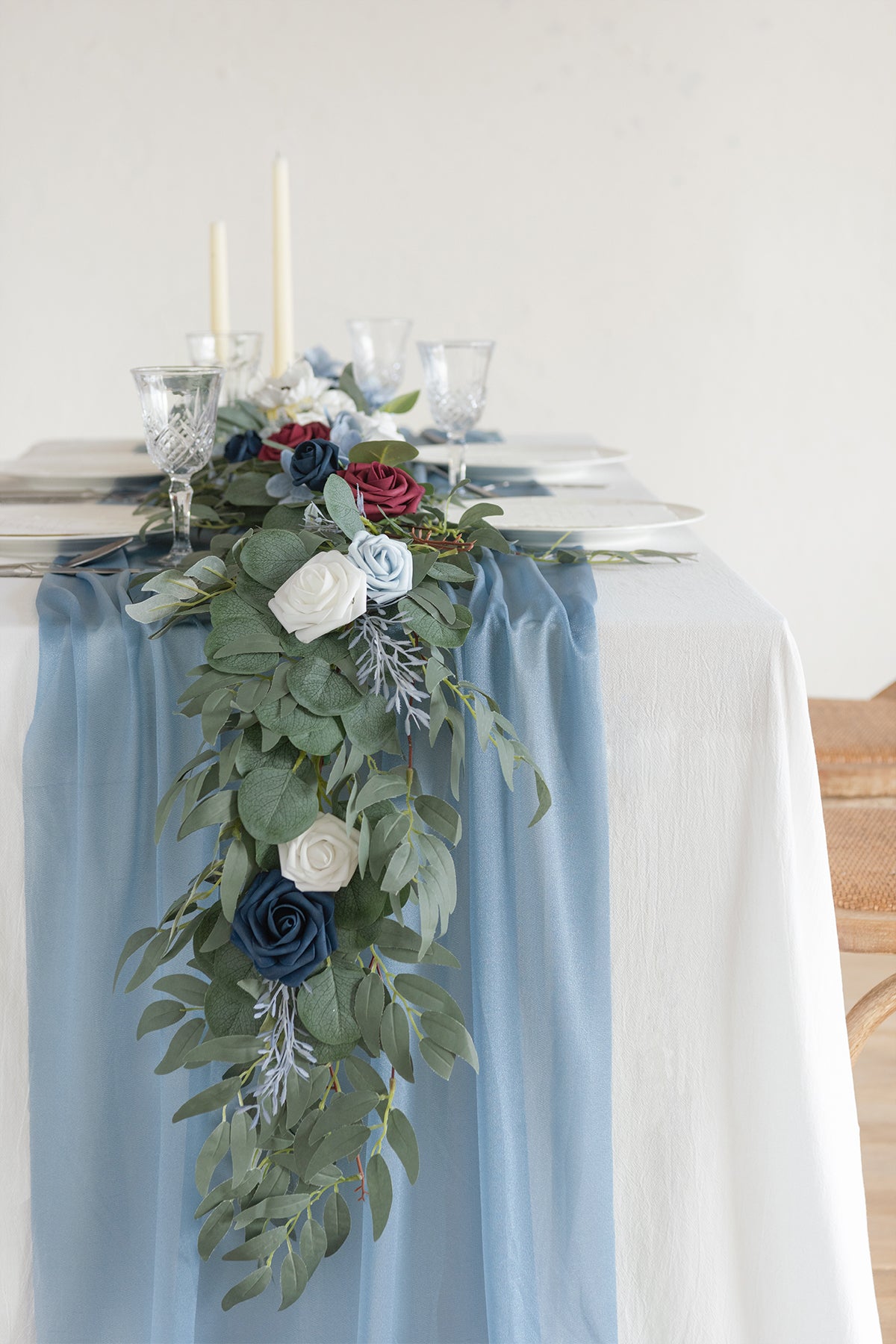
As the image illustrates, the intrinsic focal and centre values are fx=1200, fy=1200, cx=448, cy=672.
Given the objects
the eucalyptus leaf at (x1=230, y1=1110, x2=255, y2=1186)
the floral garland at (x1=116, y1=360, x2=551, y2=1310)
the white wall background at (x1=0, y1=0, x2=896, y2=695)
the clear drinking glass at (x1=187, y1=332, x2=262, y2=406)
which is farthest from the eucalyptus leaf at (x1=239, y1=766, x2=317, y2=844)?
the white wall background at (x1=0, y1=0, x2=896, y2=695)

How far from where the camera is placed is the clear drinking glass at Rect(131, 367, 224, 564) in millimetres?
990

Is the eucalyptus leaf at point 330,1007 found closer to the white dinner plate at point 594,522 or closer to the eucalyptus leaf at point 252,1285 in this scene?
the eucalyptus leaf at point 252,1285

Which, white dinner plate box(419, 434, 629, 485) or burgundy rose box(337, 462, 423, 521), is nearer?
burgundy rose box(337, 462, 423, 521)

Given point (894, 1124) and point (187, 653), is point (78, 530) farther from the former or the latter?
point (894, 1124)

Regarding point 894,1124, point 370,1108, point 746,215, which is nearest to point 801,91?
point 746,215

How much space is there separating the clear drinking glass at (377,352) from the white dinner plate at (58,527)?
0.43 metres

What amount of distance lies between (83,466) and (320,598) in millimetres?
1050

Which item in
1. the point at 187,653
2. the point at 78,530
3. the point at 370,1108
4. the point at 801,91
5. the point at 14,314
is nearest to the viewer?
the point at 370,1108

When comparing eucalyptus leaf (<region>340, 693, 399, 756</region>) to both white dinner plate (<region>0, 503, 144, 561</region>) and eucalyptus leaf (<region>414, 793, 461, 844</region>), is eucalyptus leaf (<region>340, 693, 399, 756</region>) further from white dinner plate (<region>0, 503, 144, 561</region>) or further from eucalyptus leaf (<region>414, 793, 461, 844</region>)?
white dinner plate (<region>0, 503, 144, 561</region>)

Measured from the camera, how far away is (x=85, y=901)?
900 mm

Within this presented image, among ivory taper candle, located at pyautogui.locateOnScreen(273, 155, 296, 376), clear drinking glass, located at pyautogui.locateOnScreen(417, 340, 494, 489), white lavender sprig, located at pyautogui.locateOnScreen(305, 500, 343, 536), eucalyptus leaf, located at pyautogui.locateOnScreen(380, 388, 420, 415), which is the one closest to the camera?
white lavender sprig, located at pyautogui.locateOnScreen(305, 500, 343, 536)

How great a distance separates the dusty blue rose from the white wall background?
2.44m

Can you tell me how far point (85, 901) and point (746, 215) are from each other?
2730 millimetres

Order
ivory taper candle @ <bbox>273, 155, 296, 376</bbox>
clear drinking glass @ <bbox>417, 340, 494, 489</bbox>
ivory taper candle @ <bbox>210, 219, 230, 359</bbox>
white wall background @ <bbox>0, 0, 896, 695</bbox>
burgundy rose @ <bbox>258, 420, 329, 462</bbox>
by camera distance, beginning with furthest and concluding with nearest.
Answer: white wall background @ <bbox>0, 0, 896, 695</bbox> → ivory taper candle @ <bbox>210, 219, 230, 359</bbox> → ivory taper candle @ <bbox>273, 155, 296, 376</bbox> → clear drinking glass @ <bbox>417, 340, 494, 489</bbox> → burgundy rose @ <bbox>258, 420, 329, 462</bbox>
